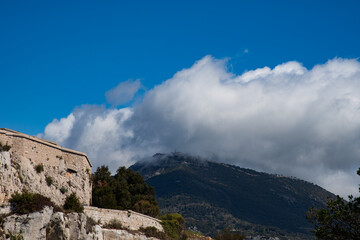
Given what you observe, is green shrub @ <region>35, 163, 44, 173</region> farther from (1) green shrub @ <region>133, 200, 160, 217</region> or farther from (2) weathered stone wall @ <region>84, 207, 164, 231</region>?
(1) green shrub @ <region>133, 200, 160, 217</region>

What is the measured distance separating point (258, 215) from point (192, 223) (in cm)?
4988

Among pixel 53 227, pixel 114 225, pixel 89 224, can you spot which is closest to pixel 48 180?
pixel 53 227

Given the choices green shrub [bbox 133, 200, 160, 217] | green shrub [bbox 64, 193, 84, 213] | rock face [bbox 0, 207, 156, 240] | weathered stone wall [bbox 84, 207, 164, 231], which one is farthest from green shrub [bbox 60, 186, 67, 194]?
green shrub [bbox 133, 200, 160, 217]

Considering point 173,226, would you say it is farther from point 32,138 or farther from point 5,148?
point 5,148

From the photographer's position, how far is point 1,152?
44.3 meters

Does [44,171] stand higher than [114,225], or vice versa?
[44,171]

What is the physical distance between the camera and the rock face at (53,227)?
42344mm

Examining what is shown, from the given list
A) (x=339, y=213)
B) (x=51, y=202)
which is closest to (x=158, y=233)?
(x=51, y=202)

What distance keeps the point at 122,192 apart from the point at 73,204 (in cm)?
1295

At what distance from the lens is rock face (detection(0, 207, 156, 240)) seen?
4234 centimetres

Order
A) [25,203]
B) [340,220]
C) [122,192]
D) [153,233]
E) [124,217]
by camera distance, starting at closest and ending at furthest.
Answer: [340,220] < [25,203] < [124,217] < [153,233] < [122,192]

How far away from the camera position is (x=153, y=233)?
190ft

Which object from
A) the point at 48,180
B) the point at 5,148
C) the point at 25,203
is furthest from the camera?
the point at 48,180

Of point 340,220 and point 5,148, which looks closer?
point 340,220
